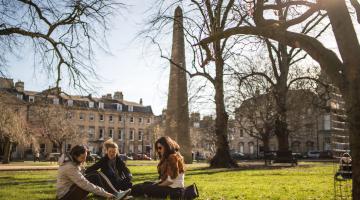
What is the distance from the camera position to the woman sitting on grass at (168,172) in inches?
319

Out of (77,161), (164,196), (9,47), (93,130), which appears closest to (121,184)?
(164,196)

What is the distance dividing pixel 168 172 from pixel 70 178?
200 centimetres

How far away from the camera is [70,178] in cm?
698

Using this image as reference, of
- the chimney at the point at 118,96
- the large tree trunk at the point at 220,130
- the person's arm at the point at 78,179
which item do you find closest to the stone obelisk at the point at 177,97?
the large tree trunk at the point at 220,130

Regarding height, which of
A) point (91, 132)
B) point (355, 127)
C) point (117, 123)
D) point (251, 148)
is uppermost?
point (117, 123)

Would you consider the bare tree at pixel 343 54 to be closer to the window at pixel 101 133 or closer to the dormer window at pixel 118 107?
the window at pixel 101 133

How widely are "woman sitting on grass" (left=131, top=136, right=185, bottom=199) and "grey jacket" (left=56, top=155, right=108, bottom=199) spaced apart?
4.94 feet

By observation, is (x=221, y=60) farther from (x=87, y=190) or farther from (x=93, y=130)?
(x=93, y=130)

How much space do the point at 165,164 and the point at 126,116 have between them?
3148 inches

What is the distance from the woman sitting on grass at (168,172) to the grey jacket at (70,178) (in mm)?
1507

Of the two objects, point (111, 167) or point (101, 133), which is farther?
point (101, 133)

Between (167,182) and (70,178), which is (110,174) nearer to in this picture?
(167,182)

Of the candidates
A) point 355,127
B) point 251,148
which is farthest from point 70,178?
point 251,148

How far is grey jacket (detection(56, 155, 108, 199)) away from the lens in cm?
690
